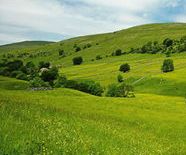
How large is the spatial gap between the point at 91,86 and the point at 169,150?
203ft

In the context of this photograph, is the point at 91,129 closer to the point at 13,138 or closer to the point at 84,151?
the point at 84,151

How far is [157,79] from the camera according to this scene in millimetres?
116125

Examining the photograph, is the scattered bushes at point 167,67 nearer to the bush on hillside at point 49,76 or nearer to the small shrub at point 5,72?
the bush on hillside at point 49,76

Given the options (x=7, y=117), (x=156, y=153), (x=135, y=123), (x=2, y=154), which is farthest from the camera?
(x=135, y=123)

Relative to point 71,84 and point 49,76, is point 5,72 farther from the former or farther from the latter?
point 71,84

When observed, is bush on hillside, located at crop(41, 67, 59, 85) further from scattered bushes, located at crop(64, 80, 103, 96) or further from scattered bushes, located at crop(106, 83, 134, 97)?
scattered bushes, located at crop(106, 83, 134, 97)

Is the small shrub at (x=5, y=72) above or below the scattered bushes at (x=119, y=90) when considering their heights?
above

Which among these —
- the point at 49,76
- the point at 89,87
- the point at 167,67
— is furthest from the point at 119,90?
the point at 167,67

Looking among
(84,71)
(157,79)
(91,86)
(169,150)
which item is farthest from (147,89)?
(169,150)

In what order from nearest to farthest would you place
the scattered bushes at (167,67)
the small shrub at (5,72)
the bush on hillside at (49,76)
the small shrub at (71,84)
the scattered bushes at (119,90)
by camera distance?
the scattered bushes at (119,90)
the small shrub at (71,84)
the bush on hillside at (49,76)
the small shrub at (5,72)
the scattered bushes at (167,67)

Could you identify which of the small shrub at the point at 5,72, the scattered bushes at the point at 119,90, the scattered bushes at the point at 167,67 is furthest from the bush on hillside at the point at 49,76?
the scattered bushes at the point at 167,67

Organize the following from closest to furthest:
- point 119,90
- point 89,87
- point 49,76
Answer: point 119,90, point 89,87, point 49,76

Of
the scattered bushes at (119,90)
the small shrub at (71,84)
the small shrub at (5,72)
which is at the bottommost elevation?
the scattered bushes at (119,90)

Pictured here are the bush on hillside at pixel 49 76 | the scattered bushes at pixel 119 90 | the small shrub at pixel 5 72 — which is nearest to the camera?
the scattered bushes at pixel 119 90
